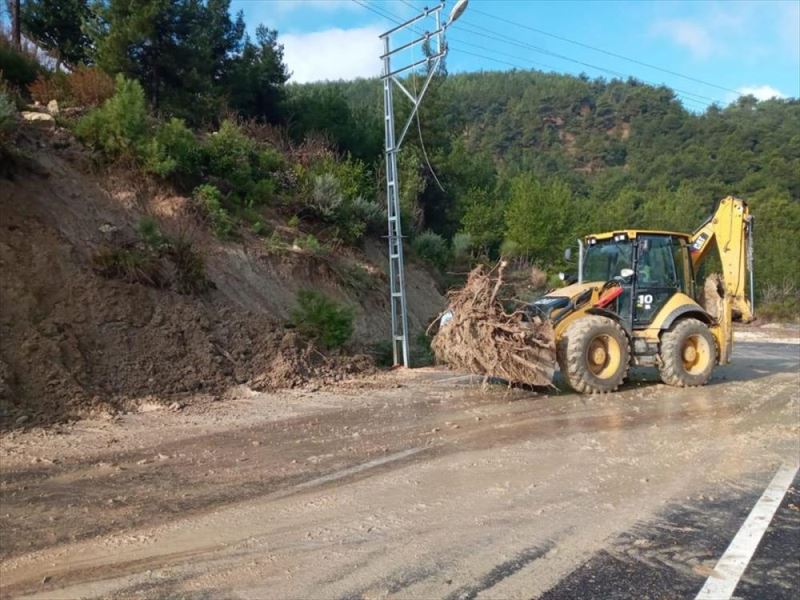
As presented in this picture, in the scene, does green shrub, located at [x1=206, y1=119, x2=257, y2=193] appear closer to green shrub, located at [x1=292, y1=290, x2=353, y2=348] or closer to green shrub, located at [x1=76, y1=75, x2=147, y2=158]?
green shrub, located at [x1=76, y1=75, x2=147, y2=158]

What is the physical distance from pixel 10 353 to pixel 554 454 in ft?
24.3

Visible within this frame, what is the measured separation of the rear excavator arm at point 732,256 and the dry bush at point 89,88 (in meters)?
13.8

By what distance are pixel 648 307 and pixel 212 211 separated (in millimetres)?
9644

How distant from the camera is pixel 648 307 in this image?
13.5 meters

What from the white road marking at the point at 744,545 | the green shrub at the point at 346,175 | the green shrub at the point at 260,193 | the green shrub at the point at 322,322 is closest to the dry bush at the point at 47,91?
the green shrub at the point at 260,193

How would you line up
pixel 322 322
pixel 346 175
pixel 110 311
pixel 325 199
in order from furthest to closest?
pixel 346 175 < pixel 325 199 < pixel 322 322 < pixel 110 311

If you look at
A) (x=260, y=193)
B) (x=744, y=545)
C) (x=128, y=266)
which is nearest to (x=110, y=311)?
(x=128, y=266)

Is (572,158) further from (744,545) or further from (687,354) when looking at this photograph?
(744,545)

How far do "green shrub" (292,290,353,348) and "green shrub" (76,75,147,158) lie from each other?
5304 millimetres

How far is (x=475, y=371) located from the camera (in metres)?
11.9

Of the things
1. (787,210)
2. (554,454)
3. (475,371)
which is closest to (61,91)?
(475,371)

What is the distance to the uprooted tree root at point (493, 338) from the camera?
1168cm

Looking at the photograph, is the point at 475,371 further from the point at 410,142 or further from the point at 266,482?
the point at 410,142

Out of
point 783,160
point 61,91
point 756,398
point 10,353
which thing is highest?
point 783,160
